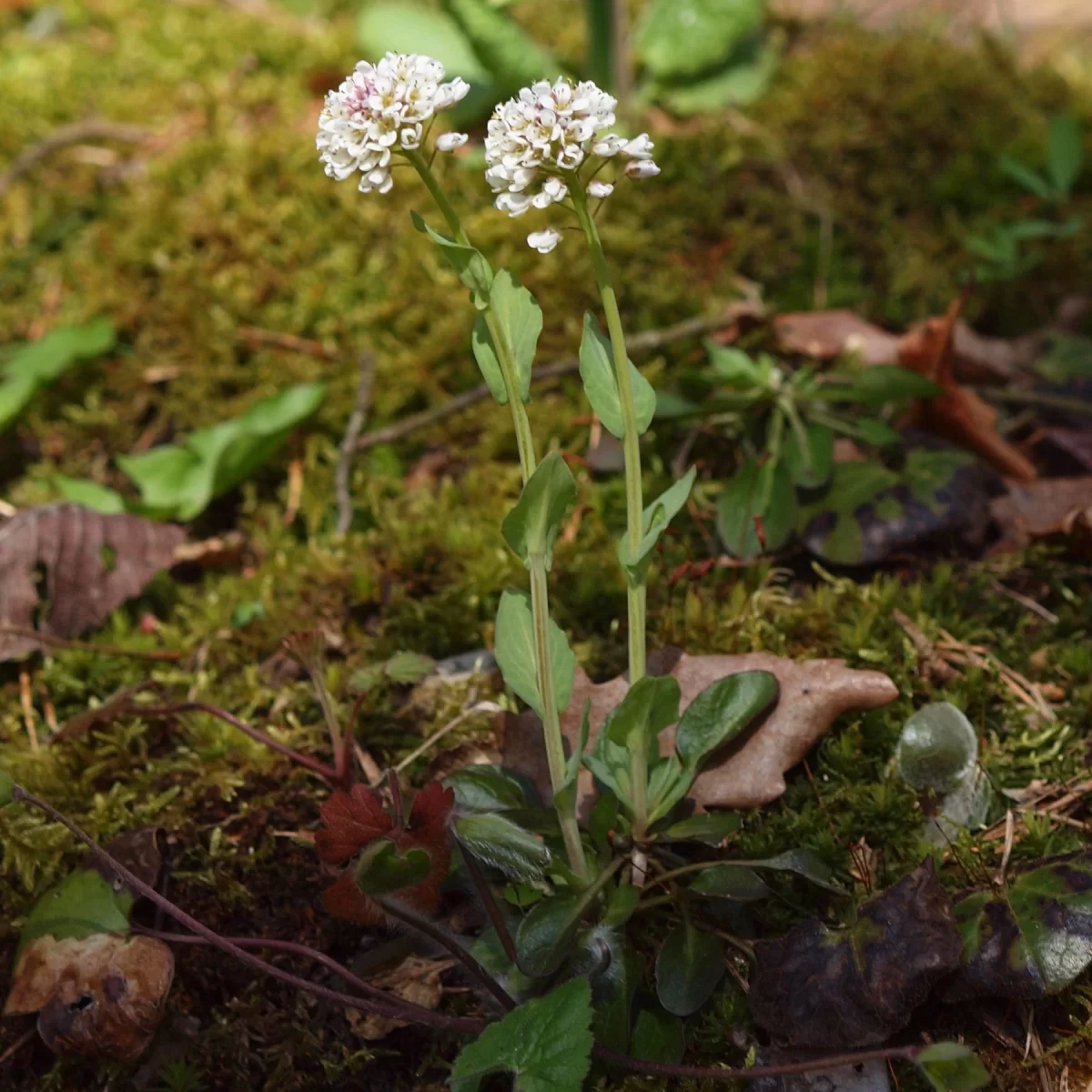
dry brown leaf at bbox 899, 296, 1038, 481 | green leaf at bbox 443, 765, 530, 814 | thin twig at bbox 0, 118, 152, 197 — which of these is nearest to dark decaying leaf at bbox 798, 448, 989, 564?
dry brown leaf at bbox 899, 296, 1038, 481

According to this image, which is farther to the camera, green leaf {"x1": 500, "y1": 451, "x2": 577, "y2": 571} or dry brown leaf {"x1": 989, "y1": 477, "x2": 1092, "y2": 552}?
dry brown leaf {"x1": 989, "y1": 477, "x2": 1092, "y2": 552}

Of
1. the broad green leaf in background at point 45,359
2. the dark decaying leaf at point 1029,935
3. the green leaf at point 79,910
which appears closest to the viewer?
the dark decaying leaf at point 1029,935

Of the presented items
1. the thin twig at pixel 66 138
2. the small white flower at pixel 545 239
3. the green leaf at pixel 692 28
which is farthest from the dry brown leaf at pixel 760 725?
the thin twig at pixel 66 138

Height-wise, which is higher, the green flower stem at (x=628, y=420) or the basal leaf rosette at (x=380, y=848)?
the green flower stem at (x=628, y=420)

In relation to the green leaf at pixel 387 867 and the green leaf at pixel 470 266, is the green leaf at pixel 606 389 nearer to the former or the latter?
the green leaf at pixel 470 266

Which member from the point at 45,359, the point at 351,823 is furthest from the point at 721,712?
the point at 45,359

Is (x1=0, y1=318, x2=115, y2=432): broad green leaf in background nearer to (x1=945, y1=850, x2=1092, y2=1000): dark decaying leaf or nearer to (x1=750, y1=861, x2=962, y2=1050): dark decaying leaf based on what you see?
(x1=750, y1=861, x2=962, y2=1050): dark decaying leaf
